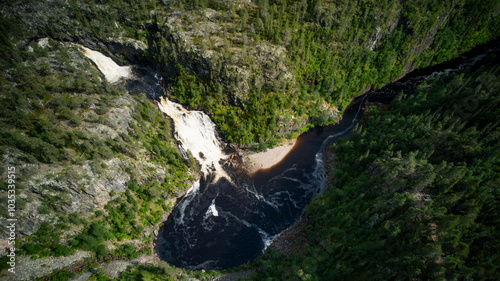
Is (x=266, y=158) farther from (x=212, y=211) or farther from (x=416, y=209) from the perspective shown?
(x=416, y=209)

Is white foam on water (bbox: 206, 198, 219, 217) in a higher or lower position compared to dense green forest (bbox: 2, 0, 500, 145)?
lower

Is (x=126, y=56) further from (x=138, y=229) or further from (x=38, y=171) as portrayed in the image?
(x=138, y=229)

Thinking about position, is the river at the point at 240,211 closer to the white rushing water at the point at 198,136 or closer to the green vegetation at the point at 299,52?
the white rushing water at the point at 198,136

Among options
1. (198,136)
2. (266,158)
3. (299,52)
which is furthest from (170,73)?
(299,52)

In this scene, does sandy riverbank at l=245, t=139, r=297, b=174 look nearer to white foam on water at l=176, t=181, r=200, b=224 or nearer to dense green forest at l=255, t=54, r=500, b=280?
white foam on water at l=176, t=181, r=200, b=224

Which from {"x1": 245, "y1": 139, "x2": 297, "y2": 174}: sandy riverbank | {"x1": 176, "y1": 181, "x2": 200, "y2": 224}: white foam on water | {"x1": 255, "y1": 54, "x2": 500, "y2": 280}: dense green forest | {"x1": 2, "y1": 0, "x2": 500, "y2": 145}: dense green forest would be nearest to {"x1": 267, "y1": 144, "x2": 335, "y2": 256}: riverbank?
{"x1": 255, "y1": 54, "x2": 500, "y2": 280}: dense green forest

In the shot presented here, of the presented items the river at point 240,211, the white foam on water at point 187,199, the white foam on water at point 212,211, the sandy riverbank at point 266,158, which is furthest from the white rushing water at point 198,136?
the white foam on water at point 212,211
